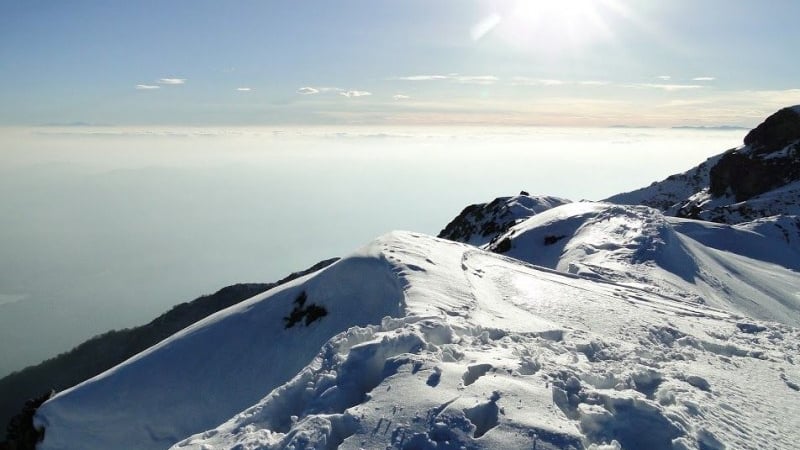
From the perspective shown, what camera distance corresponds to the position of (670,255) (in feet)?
82.9

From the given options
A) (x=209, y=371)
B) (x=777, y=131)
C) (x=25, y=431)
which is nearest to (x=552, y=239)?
(x=209, y=371)

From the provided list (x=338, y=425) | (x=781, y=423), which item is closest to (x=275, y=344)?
(x=338, y=425)

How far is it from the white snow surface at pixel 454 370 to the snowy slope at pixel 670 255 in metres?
0.51

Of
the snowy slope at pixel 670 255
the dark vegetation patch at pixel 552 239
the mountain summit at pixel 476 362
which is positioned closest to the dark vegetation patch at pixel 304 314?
the mountain summit at pixel 476 362

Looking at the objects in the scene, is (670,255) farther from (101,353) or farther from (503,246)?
(101,353)

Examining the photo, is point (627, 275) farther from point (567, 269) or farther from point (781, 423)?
point (781, 423)

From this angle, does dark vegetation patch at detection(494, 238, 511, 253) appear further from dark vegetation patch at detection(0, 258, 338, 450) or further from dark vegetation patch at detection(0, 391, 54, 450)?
dark vegetation patch at detection(0, 258, 338, 450)

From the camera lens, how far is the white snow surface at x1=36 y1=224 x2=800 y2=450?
6719 millimetres

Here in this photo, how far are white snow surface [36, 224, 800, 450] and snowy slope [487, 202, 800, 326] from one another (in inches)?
20.0

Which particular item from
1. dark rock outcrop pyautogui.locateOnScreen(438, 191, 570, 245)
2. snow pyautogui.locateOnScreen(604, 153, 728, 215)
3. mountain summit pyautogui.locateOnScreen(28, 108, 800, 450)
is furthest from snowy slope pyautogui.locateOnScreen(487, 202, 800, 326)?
snow pyautogui.locateOnScreen(604, 153, 728, 215)

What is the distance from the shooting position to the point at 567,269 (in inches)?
955

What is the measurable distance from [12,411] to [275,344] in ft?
257

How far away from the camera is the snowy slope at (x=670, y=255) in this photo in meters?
22.0

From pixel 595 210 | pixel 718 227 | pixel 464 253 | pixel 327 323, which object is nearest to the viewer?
pixel 327 323
